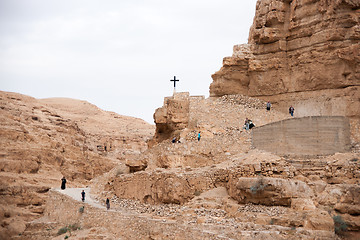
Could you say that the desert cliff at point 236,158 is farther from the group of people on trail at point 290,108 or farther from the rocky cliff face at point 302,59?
the group of people on trail at point 290,108

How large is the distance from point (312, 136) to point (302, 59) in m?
8.18

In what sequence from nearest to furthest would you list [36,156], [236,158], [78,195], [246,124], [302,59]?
[236,158] → [246,124] → [78,195] → [302,59] → [36,156]

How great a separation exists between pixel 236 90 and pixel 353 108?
6.68 metres

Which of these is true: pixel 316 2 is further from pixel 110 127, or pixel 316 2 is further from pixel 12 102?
pixel 110 127

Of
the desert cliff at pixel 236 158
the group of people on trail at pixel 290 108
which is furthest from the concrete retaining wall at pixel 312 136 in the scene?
the group of people on trail at pixel 290 108

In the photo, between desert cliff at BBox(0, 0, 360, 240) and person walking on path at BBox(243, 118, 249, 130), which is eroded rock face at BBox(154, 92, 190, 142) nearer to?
desert cliff at BBox(0, 0, 360, 240)

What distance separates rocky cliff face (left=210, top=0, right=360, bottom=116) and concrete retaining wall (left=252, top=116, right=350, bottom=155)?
513 centimetres

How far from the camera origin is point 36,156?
25875 mm

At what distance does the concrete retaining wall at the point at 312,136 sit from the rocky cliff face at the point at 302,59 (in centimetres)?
513

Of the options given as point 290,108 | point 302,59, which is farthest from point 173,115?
point 302,59

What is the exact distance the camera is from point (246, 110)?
75.4 feet

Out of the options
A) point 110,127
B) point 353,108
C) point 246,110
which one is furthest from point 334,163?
point 110,127

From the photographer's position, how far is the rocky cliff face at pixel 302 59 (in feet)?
70.5

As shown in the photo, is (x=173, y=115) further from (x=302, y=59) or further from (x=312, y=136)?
(x=312, y=136)
